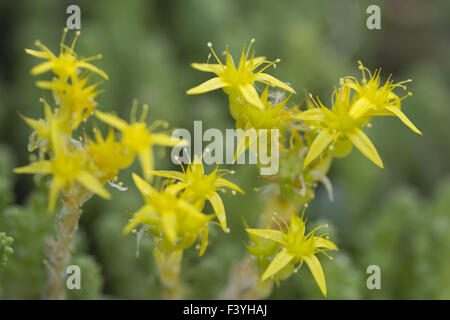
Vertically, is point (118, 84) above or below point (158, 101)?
above

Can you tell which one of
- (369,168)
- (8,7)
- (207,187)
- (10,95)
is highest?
(8,7)

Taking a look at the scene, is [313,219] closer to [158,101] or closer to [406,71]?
[158,101]

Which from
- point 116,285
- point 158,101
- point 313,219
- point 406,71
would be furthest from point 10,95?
point 406,71

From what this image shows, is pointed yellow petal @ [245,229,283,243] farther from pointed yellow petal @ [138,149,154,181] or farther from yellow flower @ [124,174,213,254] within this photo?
pointed yellow petal @ [138,149,154,181]

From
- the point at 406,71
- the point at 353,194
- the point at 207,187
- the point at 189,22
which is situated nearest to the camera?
the point at 207,187

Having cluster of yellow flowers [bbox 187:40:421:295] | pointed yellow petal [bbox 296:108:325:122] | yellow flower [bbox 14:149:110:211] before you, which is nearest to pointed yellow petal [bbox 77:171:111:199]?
yellow flower [bbox 14:149:110:211]

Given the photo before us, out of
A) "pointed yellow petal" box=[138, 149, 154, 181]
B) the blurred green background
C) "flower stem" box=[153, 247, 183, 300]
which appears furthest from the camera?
the blurred green background
